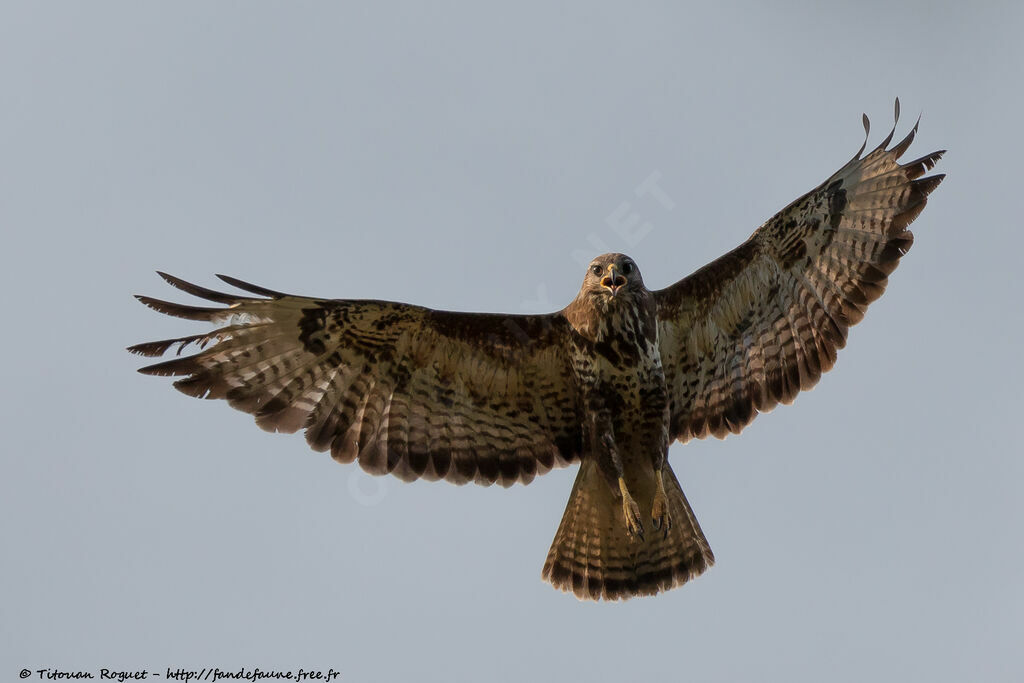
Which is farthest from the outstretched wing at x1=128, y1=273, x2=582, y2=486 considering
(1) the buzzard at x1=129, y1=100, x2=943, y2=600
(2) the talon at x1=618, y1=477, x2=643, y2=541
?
(2) the talon at x1=618, y1=477, x2=643, y2=541

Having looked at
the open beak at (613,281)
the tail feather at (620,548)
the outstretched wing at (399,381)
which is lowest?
the tail feather at (620,548)

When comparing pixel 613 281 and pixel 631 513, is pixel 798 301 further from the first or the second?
pixel 631 513

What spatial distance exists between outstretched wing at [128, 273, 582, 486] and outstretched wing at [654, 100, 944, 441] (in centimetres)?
104

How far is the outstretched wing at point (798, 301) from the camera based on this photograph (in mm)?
10438

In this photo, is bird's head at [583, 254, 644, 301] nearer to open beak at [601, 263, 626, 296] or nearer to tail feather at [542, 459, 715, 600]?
open beak at [601, 263, 626, 296]

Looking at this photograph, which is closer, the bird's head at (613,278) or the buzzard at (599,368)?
the bird's head at (613,278)

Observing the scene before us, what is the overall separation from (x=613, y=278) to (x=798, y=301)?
176cm

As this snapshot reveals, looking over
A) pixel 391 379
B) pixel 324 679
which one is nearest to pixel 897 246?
pixel 391 379

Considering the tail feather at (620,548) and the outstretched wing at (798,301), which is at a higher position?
the outstretched wing at (798,301)

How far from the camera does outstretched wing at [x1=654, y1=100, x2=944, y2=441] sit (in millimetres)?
10438

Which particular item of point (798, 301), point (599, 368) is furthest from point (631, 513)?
point (798, 301)

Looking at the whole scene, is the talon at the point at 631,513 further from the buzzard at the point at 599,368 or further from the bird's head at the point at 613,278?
the bird's head at the point at 613,278

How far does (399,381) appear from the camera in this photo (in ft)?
33.7

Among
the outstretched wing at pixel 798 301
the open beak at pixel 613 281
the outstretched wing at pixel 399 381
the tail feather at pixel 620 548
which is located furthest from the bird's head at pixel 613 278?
the tail feather at pixel 620 548
